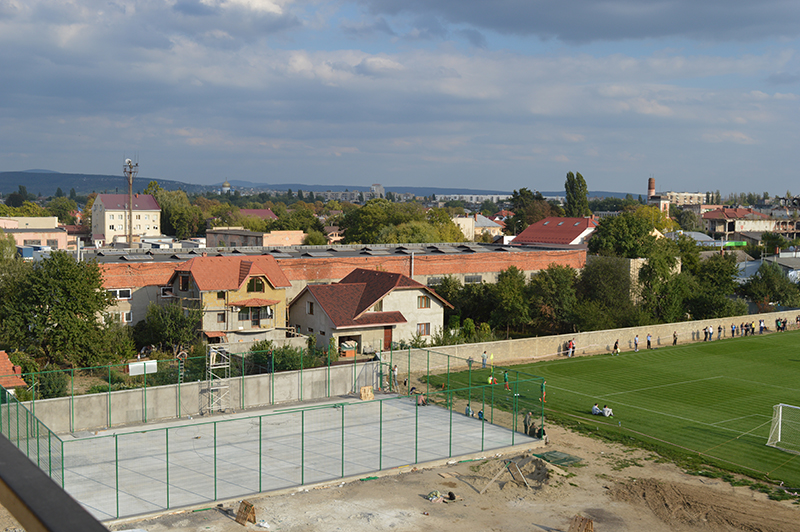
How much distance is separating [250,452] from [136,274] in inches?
1096

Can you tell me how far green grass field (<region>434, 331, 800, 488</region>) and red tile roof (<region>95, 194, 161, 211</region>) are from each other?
109779 mm

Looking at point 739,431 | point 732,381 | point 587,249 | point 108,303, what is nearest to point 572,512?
point 739,431

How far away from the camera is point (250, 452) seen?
29562mm

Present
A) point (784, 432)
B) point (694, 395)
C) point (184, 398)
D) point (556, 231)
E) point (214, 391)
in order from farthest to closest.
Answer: point (556, 231) < point (694, 395) < point (214, 391) < point (184, 398) < point (784, 432)

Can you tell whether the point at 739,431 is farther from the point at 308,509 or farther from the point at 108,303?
the point at 108,303

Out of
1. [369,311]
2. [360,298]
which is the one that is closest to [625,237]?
[360,298]

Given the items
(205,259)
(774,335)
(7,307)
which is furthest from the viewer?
(774,335)

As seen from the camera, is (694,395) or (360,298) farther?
(360,298)

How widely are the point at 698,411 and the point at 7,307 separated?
132ft

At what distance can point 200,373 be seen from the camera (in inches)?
1475

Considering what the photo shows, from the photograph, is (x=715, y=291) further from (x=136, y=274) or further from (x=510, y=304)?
(x=136, y=274)

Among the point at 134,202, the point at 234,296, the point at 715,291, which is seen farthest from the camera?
the point at 134,202

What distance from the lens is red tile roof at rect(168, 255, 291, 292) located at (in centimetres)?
4878

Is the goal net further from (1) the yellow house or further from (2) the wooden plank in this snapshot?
(1) the yellow house
